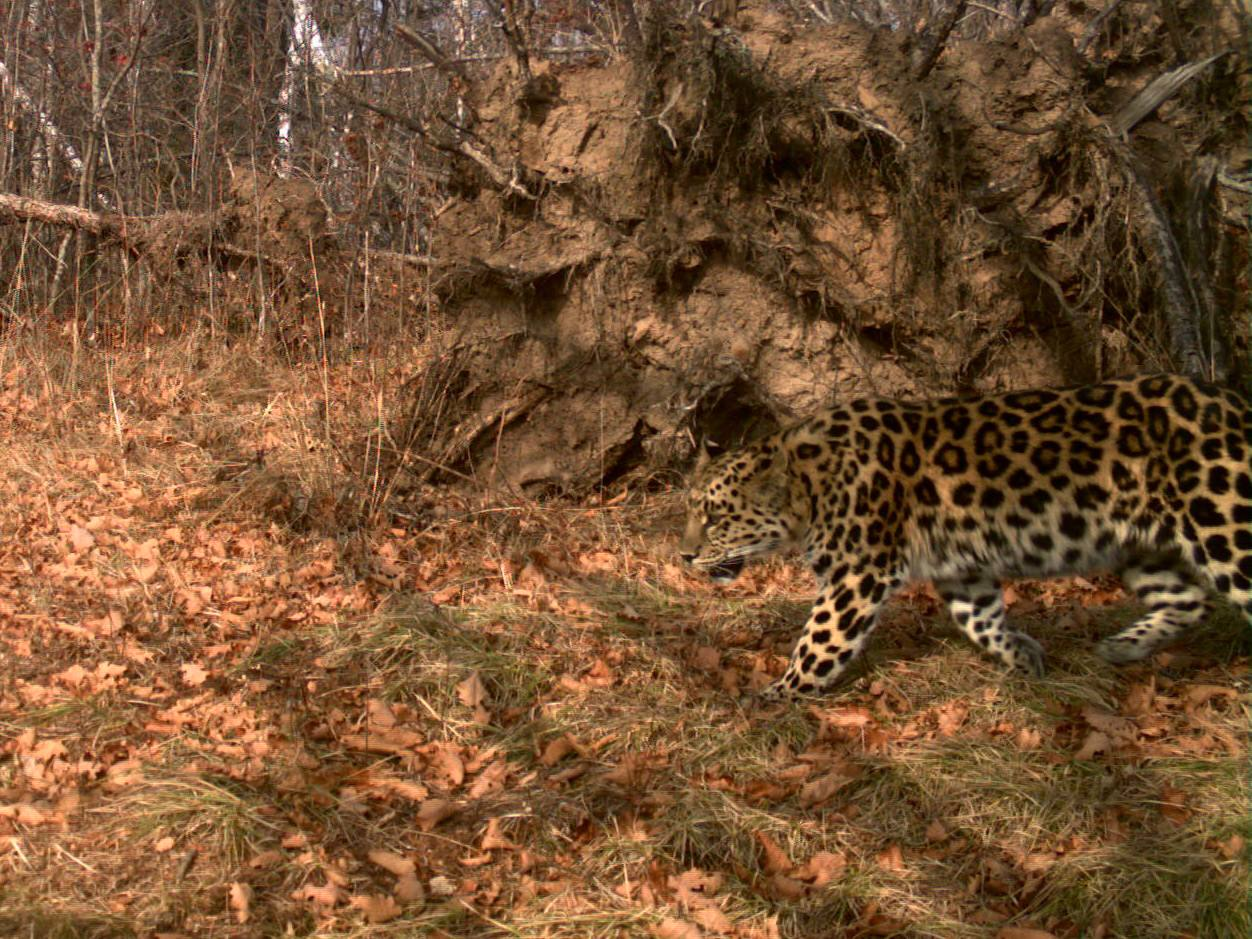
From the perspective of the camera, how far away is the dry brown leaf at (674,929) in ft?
13.5

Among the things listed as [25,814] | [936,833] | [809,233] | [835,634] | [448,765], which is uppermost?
[809,233]

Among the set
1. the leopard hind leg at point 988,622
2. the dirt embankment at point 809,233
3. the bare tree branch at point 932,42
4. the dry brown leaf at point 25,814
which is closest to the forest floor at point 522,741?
the dry brown leaf at point 25,814

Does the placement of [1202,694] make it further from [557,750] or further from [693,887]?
[557,750]

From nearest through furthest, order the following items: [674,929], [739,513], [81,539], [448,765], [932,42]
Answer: [674,929] < [448,765] < [739,513] < [81,539] < [932,42]

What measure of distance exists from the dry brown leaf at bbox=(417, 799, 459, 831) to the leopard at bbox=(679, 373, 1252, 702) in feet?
5.45

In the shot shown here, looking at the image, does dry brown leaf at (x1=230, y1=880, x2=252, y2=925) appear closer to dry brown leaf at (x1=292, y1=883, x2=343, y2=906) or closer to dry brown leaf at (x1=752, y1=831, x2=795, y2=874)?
dry brown leaf at (x1=292, y1=883, x2=343, y2=906)

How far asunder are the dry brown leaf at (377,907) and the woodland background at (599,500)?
1.1 inches

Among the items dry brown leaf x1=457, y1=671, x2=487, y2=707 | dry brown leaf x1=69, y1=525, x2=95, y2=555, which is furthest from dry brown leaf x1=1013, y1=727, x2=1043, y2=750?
dry brown leaf x1=69, y1=525, x2=95, y2=555

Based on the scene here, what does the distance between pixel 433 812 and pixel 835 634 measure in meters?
2.02

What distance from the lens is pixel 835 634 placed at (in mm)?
5766

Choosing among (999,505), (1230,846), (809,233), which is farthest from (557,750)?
(809,233)

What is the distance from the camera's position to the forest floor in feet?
14.2

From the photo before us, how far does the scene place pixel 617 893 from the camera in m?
4.37

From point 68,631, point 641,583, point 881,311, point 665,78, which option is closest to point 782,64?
point 665,78
